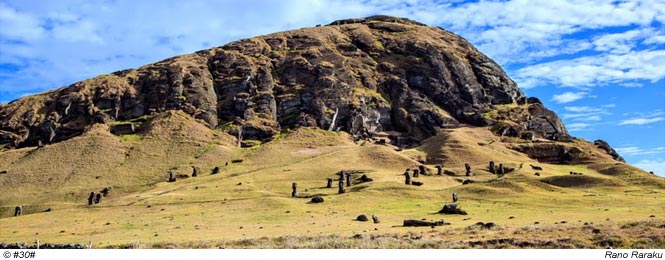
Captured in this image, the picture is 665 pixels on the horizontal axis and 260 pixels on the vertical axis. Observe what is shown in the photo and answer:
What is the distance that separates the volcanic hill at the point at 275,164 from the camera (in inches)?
2756

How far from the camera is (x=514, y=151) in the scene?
163875 mm

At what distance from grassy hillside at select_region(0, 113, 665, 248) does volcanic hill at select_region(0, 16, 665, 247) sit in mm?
402

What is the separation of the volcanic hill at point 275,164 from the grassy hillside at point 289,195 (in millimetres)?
402

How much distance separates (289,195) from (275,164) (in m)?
42.3

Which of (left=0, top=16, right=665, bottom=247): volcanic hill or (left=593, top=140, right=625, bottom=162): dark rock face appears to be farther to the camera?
(left=593, top=140, right=625, bottom=162): dark rock face

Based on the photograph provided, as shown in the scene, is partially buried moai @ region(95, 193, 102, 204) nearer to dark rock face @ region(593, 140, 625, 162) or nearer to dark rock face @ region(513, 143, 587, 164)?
dark rock face @ region(513, 143, 587, 164)

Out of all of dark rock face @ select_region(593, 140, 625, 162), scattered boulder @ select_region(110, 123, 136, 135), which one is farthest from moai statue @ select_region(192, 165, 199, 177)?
dark rock face @ select_region(593, 140, 625, 162)

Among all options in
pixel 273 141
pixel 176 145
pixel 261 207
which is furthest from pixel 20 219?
pixel 273 141

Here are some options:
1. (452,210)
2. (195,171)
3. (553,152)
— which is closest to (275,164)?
(195,171)

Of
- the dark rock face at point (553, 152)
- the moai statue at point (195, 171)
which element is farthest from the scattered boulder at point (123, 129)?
the dark rock face at point (553, 152)

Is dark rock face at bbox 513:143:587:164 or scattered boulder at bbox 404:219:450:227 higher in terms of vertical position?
dark rock face at bbox 513:143:587:164

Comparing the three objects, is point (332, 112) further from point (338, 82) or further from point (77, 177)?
point (77, 177)

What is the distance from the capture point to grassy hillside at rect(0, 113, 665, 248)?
5038cm

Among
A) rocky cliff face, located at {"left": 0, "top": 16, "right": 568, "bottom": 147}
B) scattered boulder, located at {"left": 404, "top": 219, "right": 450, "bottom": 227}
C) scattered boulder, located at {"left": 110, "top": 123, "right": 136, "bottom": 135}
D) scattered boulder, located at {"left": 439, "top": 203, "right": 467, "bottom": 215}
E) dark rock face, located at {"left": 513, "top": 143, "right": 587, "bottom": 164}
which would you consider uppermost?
rocky cliff face, located at {"left": 0, "top": 16, "right": 568, "bottom": 147}
